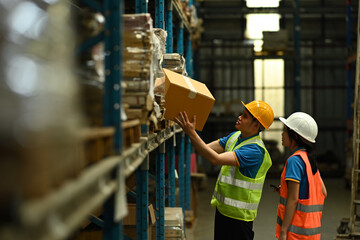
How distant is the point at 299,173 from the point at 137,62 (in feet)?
6.62

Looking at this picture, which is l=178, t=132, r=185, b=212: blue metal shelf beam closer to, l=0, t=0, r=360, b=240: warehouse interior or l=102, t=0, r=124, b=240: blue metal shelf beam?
l=0, t=0, r=360, b=240: warehouse interior

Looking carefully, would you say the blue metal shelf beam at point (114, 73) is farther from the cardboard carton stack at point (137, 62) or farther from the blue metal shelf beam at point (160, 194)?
the blue metal shelf beam at point (160, 194)

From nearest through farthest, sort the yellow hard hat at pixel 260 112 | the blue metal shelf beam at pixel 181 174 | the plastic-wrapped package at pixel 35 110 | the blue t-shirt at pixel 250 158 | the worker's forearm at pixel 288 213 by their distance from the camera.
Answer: the plastic-wrapped package at pixel 35 110
the worker's forearm at pixel 288 213
the blue t-shirt at pixel 250 158
the yellow hard hat at pixel 260 112
the blue metal shelf beam at pixel 181 174

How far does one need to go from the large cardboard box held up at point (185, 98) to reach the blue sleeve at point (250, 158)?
572 millimetres

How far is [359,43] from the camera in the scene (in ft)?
26.9

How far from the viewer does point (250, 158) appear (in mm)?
4840

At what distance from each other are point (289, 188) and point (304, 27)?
14578mm

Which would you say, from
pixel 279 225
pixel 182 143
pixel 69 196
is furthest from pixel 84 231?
pixel 182 143

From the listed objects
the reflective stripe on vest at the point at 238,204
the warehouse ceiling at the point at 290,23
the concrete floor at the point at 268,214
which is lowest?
the concrete floor at the point at 268,214

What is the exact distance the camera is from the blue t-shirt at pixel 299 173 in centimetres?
434

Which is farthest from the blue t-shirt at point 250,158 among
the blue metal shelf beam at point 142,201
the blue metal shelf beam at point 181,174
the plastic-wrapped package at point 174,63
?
the blue metal shelf beam at point 181,174

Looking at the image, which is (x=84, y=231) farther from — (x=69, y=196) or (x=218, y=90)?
(x=218, y=90)

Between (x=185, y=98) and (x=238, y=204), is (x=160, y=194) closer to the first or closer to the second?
(x=238, y=204)

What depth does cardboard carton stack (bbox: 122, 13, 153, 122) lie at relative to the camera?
10.2 feet
